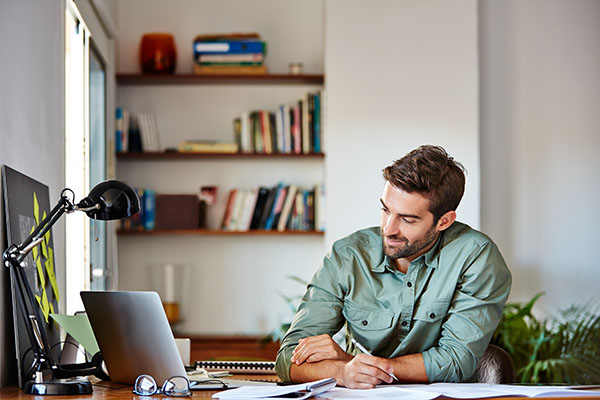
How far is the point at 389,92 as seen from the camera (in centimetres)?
438

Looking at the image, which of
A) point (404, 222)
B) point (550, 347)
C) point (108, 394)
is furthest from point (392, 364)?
point (550, 347)

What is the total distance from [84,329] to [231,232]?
2397 millimetres

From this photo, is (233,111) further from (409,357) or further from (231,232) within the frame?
(409,357)

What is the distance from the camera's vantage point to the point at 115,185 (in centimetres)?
194

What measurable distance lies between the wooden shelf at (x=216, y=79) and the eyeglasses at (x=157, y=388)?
2.99 metres

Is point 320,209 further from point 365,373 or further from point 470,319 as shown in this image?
point 365,373

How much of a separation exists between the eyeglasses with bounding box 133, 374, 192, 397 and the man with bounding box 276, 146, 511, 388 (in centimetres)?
41

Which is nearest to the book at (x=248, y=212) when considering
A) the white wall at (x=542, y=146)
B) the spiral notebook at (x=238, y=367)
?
the white wall at (x=542, y=146)

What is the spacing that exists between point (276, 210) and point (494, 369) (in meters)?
2.53

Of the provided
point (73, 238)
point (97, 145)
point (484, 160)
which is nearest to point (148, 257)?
point (97, 145)

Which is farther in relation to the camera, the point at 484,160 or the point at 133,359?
the point at 484,160

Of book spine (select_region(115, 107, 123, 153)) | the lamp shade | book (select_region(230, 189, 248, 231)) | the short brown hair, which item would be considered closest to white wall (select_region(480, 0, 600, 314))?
book (select_region(230, 189, 248, 231))

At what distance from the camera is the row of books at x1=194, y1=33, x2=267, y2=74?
14.9 ft

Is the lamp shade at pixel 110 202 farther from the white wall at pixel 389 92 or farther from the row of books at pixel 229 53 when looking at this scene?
the row of books at pixel 229 53
